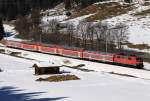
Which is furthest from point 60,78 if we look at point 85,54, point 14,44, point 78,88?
point 14,44

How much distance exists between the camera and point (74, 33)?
322 feet

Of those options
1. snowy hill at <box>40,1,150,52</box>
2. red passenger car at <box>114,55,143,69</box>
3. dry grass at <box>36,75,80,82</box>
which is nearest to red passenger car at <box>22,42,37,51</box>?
snowy hill at <box>40,1,150,52</box>

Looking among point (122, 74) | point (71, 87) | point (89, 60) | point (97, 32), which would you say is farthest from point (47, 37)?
point (71, 87)

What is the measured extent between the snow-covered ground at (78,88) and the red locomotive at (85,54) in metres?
3.25

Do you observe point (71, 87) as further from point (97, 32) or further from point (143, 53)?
point (97, 32)

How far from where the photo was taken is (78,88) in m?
40.3

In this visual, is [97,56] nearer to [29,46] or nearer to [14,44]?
[29,46]

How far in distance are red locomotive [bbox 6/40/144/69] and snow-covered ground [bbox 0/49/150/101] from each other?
10.7 ft

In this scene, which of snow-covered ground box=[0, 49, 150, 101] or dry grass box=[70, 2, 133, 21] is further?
dry grass box=[70, 2, 133, 21]

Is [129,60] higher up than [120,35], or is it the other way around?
[120,35]

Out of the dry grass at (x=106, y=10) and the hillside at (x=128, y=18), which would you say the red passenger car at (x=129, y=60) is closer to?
the hillside at (x=128, y=18)

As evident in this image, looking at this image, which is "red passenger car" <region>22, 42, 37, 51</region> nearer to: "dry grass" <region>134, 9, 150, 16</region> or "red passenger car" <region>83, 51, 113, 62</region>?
"red passenger car" <region>83, 51, 113, 62</region>

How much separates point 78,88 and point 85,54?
28.7 meters

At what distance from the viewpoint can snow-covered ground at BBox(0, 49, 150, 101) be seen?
3462 cm
